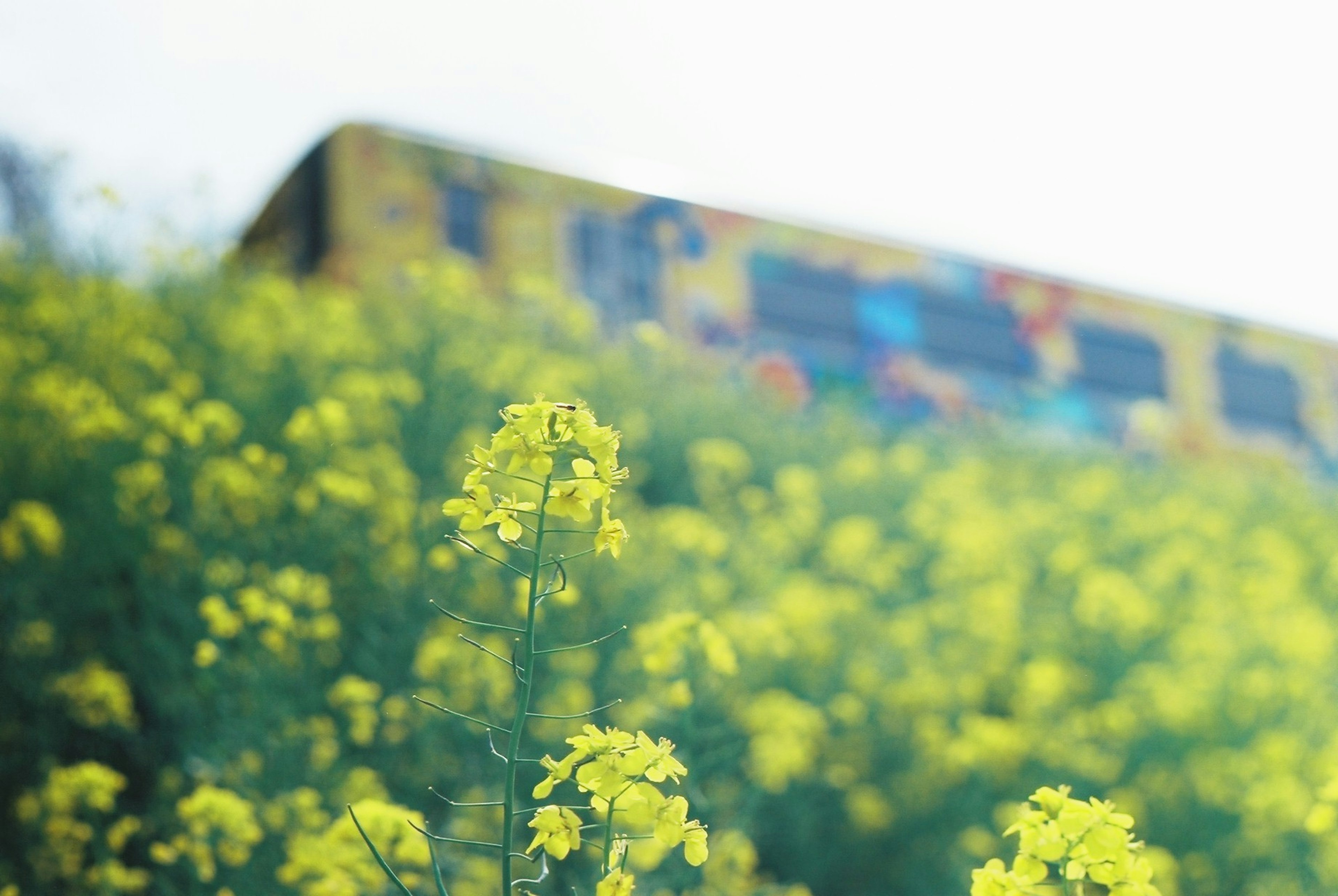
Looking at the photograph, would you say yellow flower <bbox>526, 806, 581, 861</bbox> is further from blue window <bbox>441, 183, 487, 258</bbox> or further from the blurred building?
blue window <bbox>441, 183, 487, 258</bbox>

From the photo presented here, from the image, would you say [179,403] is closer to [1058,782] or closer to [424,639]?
[424,639]

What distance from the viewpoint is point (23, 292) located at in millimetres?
5863

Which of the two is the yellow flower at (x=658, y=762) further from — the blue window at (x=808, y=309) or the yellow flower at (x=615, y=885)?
the blue window at (x=808, y=309)

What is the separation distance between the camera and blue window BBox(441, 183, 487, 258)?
665 cm

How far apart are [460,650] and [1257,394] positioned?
27.0 ft

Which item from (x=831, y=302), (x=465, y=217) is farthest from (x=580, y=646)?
(x=831, y=302)

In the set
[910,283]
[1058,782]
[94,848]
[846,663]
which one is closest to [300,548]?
[94,848]

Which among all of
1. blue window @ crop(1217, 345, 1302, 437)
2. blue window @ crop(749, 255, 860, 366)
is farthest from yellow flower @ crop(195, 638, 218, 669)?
blue window @ crop(1217, 345, 1302, 437)

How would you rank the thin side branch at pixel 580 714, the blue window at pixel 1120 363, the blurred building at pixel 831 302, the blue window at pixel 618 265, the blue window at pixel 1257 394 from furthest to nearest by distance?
the blue window at pixel 1257 394
the blue window at pixel 1120 363
the blue window at pixel 618 265
the blurred building at pixel 831 302
the thin side branch at pixel 580 714

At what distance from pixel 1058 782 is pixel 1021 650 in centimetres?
84

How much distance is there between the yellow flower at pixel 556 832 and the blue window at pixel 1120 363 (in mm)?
7950

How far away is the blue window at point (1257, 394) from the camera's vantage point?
30.7ft

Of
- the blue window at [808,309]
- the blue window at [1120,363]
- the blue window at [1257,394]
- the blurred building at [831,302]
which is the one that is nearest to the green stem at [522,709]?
the blurred building at [831,302]

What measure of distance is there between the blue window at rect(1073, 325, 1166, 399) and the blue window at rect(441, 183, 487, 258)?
434cm
